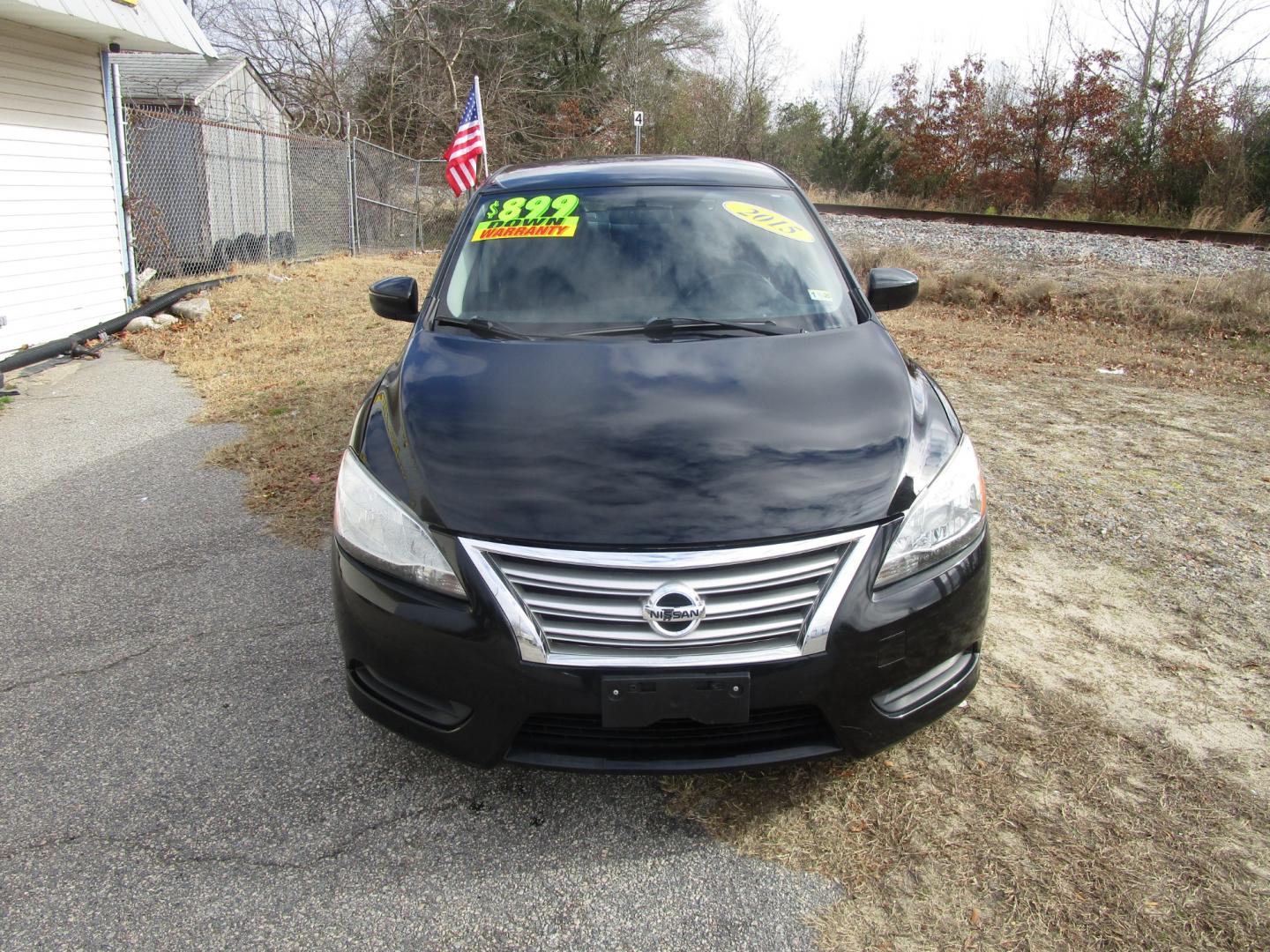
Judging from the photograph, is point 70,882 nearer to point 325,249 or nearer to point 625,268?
point 625,268

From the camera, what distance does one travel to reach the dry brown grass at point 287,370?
190 inches

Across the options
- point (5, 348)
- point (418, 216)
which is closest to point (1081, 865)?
point (5, 348)

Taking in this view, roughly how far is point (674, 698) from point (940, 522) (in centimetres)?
87

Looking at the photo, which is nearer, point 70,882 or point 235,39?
point 70,882

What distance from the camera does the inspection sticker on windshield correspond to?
3.37 meters

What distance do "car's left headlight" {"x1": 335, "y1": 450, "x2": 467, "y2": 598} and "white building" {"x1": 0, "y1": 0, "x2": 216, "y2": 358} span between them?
285 inches

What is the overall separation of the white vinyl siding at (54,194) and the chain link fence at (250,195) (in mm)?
757

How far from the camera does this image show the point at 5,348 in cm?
789

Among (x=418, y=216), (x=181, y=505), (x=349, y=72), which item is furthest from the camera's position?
(x=349, y=72)

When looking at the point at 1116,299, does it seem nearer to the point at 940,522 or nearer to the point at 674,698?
the point at 940,522

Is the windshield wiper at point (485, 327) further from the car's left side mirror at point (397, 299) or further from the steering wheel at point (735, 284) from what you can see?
the steering wheel at point (735, 284)

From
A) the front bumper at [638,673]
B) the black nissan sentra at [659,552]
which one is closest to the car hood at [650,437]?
the black nissan sentra at [659,552]

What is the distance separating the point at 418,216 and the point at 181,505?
17.2 m

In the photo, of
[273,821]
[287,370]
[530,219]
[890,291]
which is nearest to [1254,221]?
[890,291]
